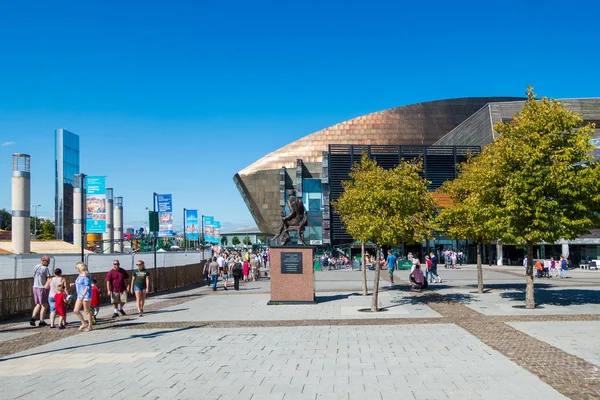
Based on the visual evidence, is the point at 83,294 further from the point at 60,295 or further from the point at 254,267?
the point at 254,267

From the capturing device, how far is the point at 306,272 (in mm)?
18359

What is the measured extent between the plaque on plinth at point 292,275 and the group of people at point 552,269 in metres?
19.0

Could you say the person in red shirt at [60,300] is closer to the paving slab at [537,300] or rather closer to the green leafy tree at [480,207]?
the paving slab at [537,300]

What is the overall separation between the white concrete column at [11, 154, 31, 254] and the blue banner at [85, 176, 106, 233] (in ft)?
35.4

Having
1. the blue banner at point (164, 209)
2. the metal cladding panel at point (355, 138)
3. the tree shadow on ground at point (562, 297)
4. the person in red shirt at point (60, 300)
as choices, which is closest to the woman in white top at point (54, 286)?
the person in red shirt at point (60, 300)

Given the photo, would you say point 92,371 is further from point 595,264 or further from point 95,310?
point 595,264

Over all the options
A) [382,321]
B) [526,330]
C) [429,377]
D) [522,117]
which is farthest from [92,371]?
[522,117]

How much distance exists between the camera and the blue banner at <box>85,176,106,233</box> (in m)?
28.6

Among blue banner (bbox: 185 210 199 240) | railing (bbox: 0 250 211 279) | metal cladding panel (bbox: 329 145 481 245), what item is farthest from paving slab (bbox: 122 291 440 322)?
metal cladding panel (bbox: 329 145 481 245)

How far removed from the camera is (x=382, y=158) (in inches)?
2429

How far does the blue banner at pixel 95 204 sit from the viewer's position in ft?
93.7

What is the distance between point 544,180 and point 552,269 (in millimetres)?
20166

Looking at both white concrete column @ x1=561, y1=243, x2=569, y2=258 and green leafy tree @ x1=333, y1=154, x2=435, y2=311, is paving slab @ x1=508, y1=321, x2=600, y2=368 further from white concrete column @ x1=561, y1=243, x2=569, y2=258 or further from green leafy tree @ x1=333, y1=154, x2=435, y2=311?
white concrete column @ x1=561, y1=243, x2=569, y2=258

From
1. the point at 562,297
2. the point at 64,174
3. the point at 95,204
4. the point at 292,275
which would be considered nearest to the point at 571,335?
the point at 562,297
